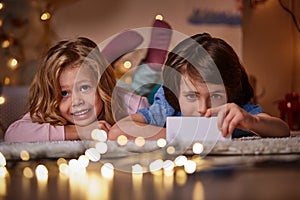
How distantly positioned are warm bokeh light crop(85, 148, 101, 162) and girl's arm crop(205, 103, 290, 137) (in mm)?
213

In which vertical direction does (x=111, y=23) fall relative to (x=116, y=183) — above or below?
above

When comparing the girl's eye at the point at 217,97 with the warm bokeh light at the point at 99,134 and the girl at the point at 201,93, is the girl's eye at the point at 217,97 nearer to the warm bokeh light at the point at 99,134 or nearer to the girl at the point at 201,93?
the girl at the point at 201,93

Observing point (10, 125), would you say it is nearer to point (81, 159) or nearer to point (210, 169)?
point (81, 159)

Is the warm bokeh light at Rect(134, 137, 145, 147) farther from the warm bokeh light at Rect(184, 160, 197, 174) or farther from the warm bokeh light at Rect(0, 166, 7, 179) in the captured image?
the warm bokeh light at Rect(0, 166, 7, 179)

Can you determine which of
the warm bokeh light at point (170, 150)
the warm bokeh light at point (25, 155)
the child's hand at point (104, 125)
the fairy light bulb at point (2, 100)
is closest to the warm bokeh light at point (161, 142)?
the warm bokeh light at point (170, 150)

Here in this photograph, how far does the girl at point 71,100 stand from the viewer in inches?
36.8

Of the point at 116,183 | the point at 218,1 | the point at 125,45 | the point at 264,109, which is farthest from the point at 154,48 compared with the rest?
the point at 116,183

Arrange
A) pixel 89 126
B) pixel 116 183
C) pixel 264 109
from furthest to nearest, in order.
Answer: pixel 264 109 < pixel 89 126 < pixel 116 183

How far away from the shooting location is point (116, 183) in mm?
683

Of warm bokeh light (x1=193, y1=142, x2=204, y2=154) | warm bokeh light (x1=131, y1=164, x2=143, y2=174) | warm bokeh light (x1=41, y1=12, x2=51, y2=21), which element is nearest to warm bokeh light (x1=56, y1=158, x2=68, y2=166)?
warm bokeh light (x1=131, y1=164, x2=143, y2=174)

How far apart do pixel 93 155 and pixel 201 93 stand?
0.79ft

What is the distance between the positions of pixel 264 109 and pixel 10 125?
20.6 inches

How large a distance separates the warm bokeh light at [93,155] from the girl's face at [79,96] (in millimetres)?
109

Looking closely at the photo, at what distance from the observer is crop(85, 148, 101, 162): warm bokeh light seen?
0.83 metres
